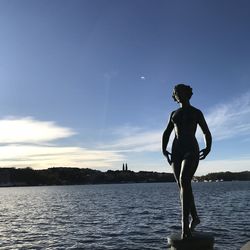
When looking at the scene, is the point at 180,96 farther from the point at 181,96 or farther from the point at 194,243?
the point at 194,243

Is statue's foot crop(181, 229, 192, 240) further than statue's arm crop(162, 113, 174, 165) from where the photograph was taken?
No

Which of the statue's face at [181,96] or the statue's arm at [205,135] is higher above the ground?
the statue's face at [181,96]

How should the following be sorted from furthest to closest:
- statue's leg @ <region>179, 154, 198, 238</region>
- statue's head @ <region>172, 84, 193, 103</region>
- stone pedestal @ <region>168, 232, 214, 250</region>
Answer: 1. statue's head @ <region>172, 84, 193, 103</region>
2. statue's leg @ <region>179, 154, 198, 238</region>
3. stone pedestal @ <region>168, 232, 214, 250</region>

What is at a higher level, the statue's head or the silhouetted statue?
the statue's head

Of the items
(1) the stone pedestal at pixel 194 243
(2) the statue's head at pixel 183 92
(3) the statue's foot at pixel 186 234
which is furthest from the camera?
(2) the statue's head at pixel 183 92

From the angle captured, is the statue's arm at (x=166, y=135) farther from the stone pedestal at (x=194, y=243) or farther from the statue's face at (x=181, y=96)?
the stone pedestal at (x=194, y=243)

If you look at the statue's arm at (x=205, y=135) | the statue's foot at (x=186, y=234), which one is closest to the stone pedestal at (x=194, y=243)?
the statue's foot at (x=186, y=234)

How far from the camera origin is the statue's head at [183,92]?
10375 mm

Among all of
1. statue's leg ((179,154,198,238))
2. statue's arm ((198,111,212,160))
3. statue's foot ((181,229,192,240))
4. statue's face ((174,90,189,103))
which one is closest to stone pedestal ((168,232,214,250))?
statue's foot ((181,229,192,240))

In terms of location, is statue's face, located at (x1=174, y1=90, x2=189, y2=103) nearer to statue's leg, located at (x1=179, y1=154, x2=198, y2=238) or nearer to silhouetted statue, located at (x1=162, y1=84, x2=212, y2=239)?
silhouetted statue, located at (x1=162, y1=84, x2=212, y2=239)

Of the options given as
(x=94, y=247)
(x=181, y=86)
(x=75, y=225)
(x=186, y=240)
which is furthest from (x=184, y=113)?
(x=75, y=225)

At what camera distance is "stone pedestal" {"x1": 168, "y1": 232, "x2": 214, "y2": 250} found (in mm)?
9453

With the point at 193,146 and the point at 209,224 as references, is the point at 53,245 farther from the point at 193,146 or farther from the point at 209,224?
the point at 193,146

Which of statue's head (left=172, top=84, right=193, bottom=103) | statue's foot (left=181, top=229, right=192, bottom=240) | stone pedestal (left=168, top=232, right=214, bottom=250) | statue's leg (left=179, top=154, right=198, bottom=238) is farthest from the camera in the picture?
statue's head (left=172, top=84, right=193, bottom=103)
